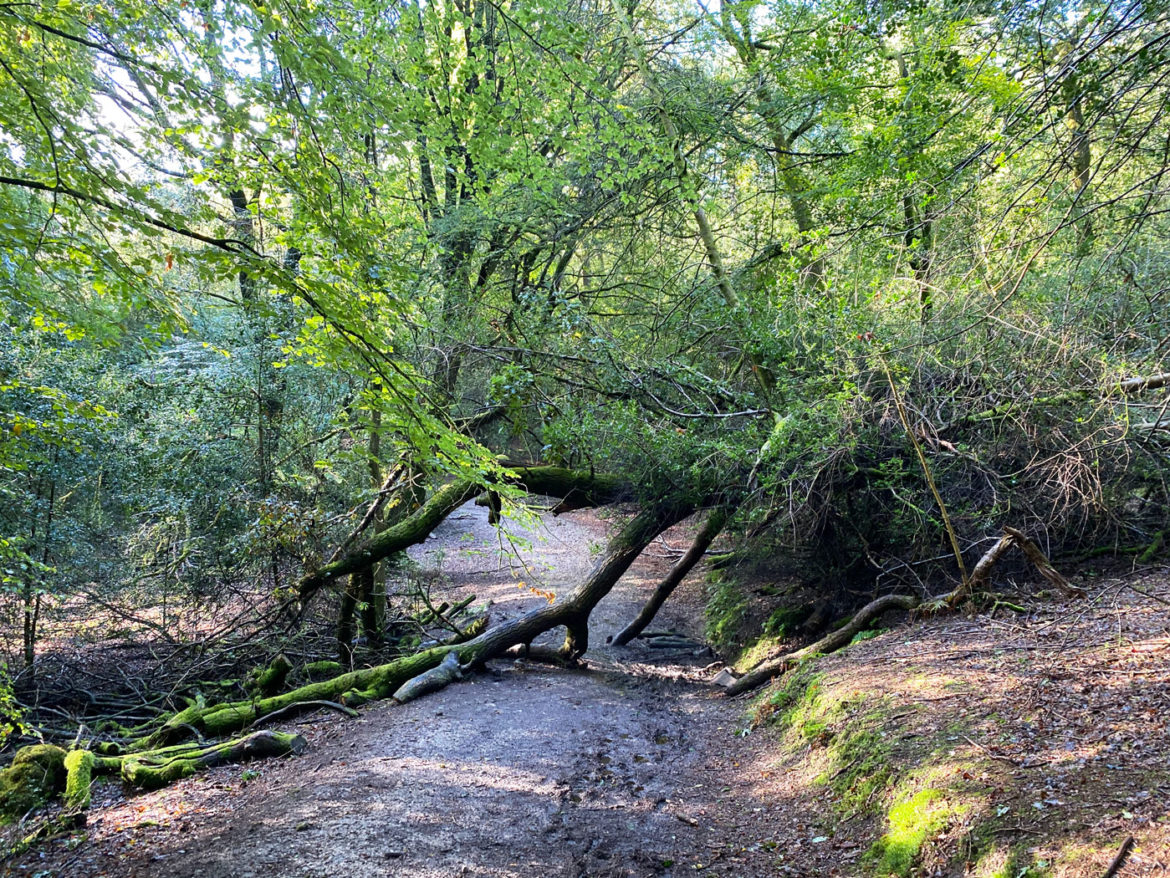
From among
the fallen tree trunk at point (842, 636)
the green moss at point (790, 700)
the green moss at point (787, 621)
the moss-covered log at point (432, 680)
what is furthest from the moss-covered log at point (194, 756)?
the green moss at point (787, 621)

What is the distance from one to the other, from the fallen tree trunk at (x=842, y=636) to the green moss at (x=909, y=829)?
362cm

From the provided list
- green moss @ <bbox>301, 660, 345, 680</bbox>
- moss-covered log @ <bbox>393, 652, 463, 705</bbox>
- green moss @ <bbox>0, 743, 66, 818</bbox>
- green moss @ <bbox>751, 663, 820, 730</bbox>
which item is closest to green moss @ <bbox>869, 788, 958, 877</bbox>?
green moss @ <bbox>751, 663, 820, 730</bbox>

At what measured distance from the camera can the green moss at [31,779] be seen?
5.30 metres

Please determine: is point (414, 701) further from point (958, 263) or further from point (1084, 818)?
point (958, 263)

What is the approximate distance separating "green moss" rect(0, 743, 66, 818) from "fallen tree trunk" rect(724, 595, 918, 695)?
6.68 m

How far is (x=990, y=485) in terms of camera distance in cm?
695

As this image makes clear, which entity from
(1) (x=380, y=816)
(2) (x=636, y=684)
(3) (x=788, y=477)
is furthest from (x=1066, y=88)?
(2) (x=636, y=684)

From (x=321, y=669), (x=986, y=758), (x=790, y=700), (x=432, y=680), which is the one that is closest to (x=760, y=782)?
(x=790, y=700)

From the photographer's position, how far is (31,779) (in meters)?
5.51

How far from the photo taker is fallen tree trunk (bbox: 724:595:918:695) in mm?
7457

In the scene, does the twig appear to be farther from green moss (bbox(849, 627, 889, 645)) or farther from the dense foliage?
green moss (bbox(849, 627, 889, 645))

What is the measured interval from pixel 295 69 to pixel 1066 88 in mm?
4012

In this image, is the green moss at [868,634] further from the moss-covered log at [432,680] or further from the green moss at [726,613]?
the moss-covered log at [432,680]

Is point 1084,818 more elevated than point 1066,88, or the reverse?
point 1066,88
